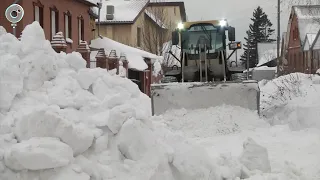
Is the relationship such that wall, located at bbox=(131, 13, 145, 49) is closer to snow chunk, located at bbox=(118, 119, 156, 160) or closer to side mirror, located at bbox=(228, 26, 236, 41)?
side mirror, located at bbox=(228, 26, 236, 41)

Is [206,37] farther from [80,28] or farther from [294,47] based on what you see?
[294,47]

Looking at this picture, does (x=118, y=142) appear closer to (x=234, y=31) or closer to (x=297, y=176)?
(x=297, y=176)

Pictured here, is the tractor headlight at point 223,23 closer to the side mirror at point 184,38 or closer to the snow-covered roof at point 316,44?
the side mirror at point 184,38

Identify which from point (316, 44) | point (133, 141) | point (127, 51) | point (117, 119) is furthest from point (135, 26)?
point (133, 141)

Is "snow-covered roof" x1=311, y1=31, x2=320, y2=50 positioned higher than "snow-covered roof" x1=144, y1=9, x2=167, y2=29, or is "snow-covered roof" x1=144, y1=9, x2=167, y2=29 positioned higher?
"snow-covered roof" x1=144, y1=9, x2=167, y2=29

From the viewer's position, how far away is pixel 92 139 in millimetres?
5363

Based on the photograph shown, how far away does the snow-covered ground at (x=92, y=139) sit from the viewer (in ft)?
16.3

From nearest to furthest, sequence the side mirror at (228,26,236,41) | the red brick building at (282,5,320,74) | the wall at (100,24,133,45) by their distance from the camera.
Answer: the side mirror at (228,26,236,41) → the red brick building at (282,5,320,74) → the wall at (100,24,133,45)

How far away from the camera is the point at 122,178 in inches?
202

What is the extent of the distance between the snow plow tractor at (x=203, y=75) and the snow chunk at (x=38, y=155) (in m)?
5.48

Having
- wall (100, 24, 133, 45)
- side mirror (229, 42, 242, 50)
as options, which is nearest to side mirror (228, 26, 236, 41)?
side mirror (229, 42, 242, 50)

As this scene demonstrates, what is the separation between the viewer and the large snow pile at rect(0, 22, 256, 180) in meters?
4.89

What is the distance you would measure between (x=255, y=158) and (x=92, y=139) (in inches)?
85.4

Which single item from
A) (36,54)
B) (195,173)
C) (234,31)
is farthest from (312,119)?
(36,54)
